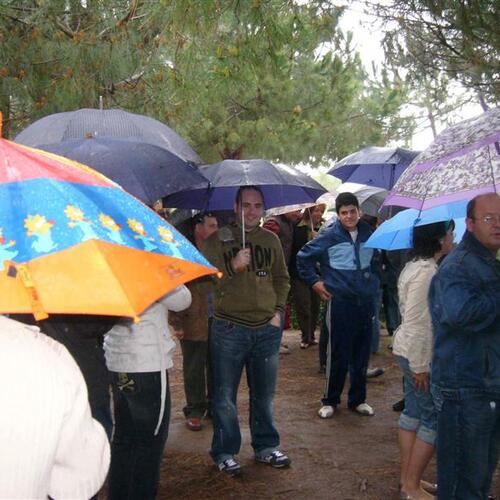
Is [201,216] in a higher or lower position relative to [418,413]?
higher

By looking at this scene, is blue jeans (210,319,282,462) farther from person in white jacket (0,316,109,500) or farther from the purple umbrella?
person in white jacket (0,316,109,500)

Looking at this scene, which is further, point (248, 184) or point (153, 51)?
point (153, 51)

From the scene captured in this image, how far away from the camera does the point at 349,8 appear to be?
460 cm

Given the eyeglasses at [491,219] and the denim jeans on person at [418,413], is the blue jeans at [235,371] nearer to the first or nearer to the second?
the denim jeans on person at [418,413]

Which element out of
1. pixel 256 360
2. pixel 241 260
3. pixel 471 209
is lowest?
pixel 256 360

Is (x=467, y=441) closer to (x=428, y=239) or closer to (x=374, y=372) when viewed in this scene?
(x=428, y=239)

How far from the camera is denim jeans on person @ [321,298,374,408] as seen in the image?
5793mm

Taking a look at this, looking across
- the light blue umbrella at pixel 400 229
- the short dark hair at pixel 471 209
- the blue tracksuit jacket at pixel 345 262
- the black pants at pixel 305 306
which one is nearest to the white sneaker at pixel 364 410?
the blue tracksuit jacket at pixel 345 262

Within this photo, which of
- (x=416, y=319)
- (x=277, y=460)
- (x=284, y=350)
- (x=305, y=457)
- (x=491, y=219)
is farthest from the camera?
(x=284, y=350)

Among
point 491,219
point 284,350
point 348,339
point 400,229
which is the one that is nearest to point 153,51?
point 400,229

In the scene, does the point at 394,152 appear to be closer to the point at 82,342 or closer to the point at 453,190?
the point at 453,190

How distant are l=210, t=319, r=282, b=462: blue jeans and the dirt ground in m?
0.26

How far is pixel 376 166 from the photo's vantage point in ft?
24.2

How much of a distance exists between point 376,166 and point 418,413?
3832mm
